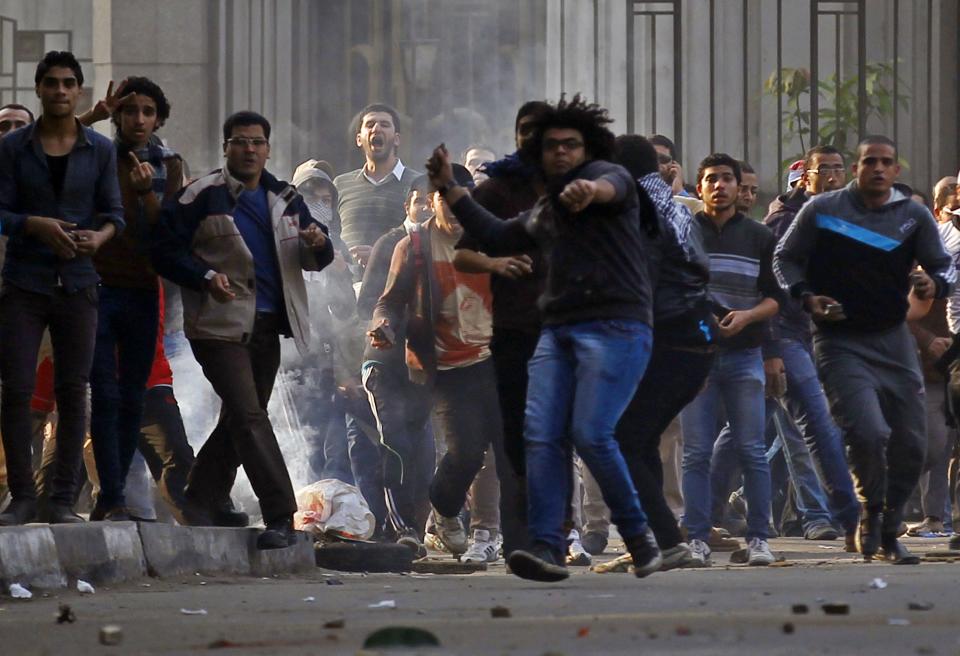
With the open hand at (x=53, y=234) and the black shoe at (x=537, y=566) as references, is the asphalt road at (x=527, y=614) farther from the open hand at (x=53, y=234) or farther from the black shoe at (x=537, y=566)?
the open hand at (x=53, y=234)

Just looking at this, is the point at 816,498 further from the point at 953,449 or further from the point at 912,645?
the point at 912,645

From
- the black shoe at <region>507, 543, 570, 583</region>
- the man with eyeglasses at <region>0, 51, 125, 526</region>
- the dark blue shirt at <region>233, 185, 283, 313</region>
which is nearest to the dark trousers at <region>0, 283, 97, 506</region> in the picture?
the man with eyeglasses at <region>0, 51, 125, 526</region>

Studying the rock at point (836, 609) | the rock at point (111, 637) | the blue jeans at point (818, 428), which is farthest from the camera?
the blue jeans at point (818, 428)

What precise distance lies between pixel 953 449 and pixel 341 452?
3.47m

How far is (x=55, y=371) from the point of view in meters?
8.22

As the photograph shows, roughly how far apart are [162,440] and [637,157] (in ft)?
7.85

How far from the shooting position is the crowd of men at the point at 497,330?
25.4 ft

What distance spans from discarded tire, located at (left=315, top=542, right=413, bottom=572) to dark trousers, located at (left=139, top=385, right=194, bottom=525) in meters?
0.65

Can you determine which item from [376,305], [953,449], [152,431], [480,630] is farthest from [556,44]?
[480,630]


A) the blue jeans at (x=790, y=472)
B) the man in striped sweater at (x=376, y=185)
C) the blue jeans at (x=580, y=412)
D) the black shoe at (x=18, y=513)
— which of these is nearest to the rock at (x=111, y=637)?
the blue jeans at (x=580, y=412)

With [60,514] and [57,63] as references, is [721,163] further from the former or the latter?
[60,514]

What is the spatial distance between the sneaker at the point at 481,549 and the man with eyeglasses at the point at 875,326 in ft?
5.32

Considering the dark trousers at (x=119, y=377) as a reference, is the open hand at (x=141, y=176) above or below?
above

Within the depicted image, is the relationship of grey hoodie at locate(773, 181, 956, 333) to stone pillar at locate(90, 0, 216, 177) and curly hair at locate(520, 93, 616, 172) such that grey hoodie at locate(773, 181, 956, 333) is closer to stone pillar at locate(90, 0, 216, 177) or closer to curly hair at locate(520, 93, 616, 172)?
curly hair at locate(520, 93, 616, 172)
